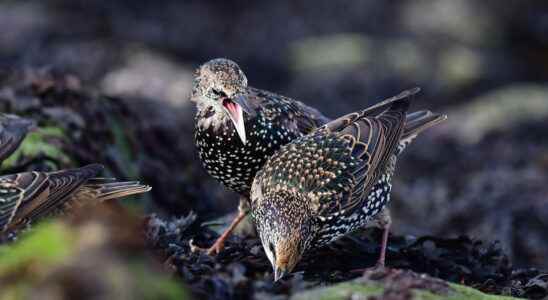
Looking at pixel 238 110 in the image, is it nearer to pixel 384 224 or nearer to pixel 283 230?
pixel 283 230

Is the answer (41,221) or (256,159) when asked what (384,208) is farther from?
(41,221)

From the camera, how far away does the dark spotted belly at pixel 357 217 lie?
5.30m

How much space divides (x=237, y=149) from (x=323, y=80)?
29.0ft

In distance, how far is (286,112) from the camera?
6027 mm

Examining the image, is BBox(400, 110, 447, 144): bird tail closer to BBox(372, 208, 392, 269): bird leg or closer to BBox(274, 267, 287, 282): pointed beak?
BBox(372, 208, 392, 269): bird leg

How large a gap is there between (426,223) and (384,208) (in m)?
3.61

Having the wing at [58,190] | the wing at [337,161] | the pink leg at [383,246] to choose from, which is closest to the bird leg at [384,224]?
the pink leg at [383,246]

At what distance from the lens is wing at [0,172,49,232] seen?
17.6 ft

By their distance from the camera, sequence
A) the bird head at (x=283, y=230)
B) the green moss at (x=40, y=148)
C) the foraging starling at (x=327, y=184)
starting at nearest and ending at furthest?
the bird head at (x=283, y=230) → the foraging starling at (x=327, y=184) → the green moss at (x=40, y=148)

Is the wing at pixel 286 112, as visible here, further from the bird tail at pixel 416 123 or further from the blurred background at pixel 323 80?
the blurred background at pixel 323 80

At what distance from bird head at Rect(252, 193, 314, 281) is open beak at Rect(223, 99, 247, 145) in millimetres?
550

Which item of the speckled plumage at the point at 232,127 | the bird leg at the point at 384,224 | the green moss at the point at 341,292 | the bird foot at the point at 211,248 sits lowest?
the bird foot at the point at 211,248

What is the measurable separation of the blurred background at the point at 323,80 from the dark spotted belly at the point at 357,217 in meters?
2.16

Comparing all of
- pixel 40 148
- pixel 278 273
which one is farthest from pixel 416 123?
pixel 40 148
